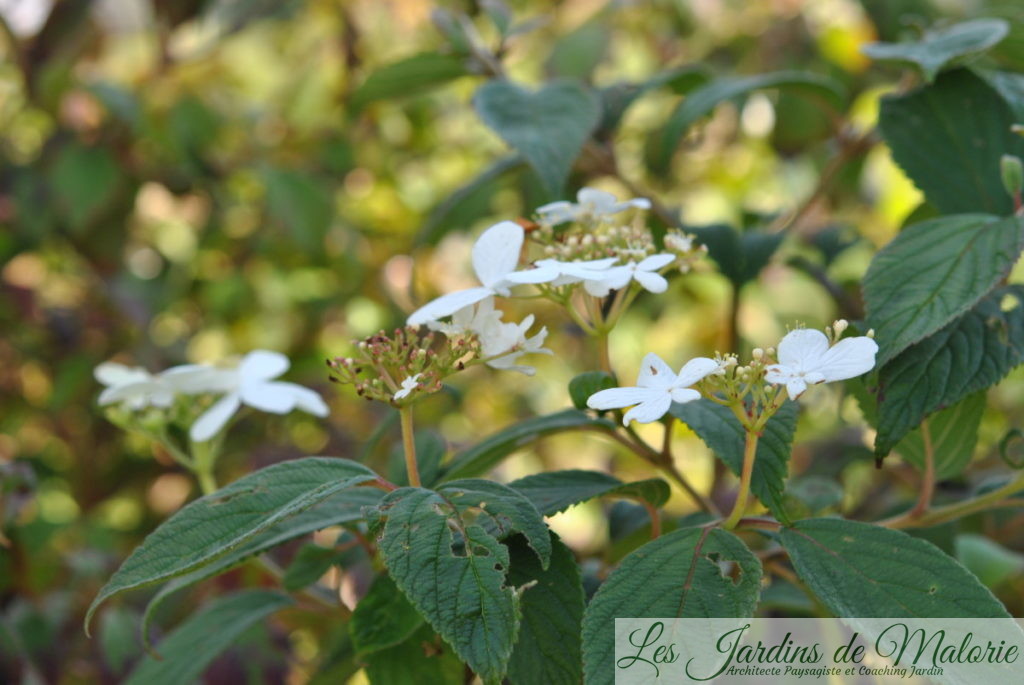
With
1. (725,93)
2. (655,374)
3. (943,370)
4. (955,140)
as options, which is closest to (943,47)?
(955,140)

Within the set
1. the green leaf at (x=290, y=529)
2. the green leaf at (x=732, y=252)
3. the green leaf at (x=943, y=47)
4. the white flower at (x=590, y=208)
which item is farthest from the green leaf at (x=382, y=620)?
the green leaf at (x=943, y=47)

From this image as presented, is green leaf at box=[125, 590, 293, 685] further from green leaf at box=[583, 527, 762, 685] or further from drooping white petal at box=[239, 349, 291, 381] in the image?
green leaf at box=[583, 527, 762, 685]

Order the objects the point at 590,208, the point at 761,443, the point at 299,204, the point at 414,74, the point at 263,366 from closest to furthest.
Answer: the point at 761,443
the point at 590,208
the point at 263,366
the point at 414,74
the point at 299,204

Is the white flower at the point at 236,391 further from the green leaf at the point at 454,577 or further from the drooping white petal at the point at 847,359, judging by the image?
the drooping white petal at the point at 847,359

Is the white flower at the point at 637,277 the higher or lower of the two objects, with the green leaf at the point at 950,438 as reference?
higher

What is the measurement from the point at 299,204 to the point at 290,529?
80 centimetres

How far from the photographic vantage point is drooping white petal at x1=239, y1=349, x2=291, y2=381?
74 cm

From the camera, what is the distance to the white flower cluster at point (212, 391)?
0.70m

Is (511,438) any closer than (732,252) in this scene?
Yes

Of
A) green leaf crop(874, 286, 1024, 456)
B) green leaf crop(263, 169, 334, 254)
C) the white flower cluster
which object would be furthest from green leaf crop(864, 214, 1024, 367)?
green leaf crop(263, 169, 334, 254)

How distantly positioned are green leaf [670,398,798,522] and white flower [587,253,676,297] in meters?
0.08

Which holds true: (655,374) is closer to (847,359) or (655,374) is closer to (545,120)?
(847,359)

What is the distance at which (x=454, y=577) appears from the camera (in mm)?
441

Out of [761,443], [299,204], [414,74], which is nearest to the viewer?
[761,443]
